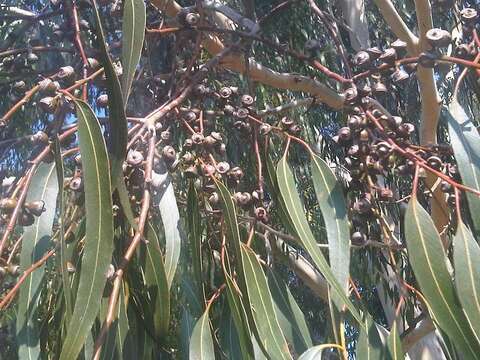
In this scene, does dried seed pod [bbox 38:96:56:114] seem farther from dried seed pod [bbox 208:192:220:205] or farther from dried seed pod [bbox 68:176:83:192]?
dried seed pod [bbox 208:192:220:205]

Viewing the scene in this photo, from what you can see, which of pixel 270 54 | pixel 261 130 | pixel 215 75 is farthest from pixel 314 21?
pixel 261 130

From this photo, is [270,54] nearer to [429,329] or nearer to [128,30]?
[429,329]

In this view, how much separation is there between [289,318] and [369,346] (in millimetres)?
193

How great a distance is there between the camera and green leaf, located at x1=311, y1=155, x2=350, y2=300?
3.58 feet

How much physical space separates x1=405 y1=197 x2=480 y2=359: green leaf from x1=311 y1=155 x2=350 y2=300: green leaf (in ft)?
0.31

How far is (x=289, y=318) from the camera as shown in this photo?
4.10 feet

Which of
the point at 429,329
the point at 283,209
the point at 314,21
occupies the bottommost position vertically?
the point at 429,329

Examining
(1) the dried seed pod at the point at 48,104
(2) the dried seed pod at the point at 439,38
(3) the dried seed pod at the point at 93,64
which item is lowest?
(1) the dried seed pod at the point at 48,104

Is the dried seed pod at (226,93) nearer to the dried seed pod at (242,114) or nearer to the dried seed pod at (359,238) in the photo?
the dried seed pod at (242,114)

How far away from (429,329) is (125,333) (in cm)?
104

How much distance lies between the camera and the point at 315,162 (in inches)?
46.9

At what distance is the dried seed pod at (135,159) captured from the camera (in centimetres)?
101

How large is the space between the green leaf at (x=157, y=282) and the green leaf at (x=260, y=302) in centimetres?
12

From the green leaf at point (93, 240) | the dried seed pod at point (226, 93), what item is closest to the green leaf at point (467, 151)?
the dried seed pod at point (226, 93)
